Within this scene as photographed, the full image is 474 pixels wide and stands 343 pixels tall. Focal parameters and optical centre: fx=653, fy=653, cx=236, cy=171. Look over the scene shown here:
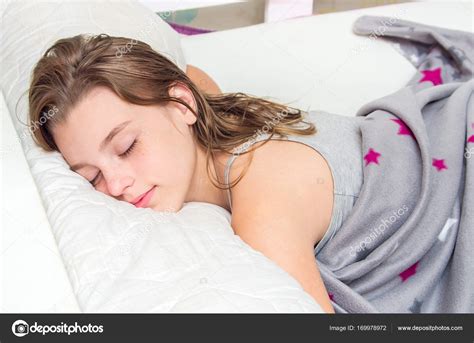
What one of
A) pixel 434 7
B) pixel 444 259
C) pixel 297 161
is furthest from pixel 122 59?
pixel 434 7

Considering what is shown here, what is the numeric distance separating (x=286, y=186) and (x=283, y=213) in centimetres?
6

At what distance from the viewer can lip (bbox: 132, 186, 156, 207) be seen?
1.12 meters

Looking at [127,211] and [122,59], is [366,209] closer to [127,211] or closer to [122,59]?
[127,211]

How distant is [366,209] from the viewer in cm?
113

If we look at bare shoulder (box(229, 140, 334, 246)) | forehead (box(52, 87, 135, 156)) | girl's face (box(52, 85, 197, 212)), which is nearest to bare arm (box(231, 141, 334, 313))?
bare shoulder (box(229, 140, 334, 246))

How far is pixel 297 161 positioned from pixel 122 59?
0.37 m

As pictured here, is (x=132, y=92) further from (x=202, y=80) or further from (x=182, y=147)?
(x=202, y=80)

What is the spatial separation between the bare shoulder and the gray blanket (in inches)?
2.6

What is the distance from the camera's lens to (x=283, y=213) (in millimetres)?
1048

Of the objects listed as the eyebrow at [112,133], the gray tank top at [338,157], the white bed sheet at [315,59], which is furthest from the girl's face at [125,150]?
the white bed sheet at [315,59]

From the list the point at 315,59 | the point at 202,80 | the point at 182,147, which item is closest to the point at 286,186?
the point at 182,147

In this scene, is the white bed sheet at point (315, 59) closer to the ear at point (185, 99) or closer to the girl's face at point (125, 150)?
the ear at point (185, 99)

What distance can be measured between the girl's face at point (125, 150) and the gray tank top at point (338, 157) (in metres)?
0.11

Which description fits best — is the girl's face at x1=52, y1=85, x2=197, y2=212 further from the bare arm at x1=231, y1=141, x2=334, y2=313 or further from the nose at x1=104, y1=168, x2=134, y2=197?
Answer: the bare arm at x1=231, y1=141, x2=334, y2=313
